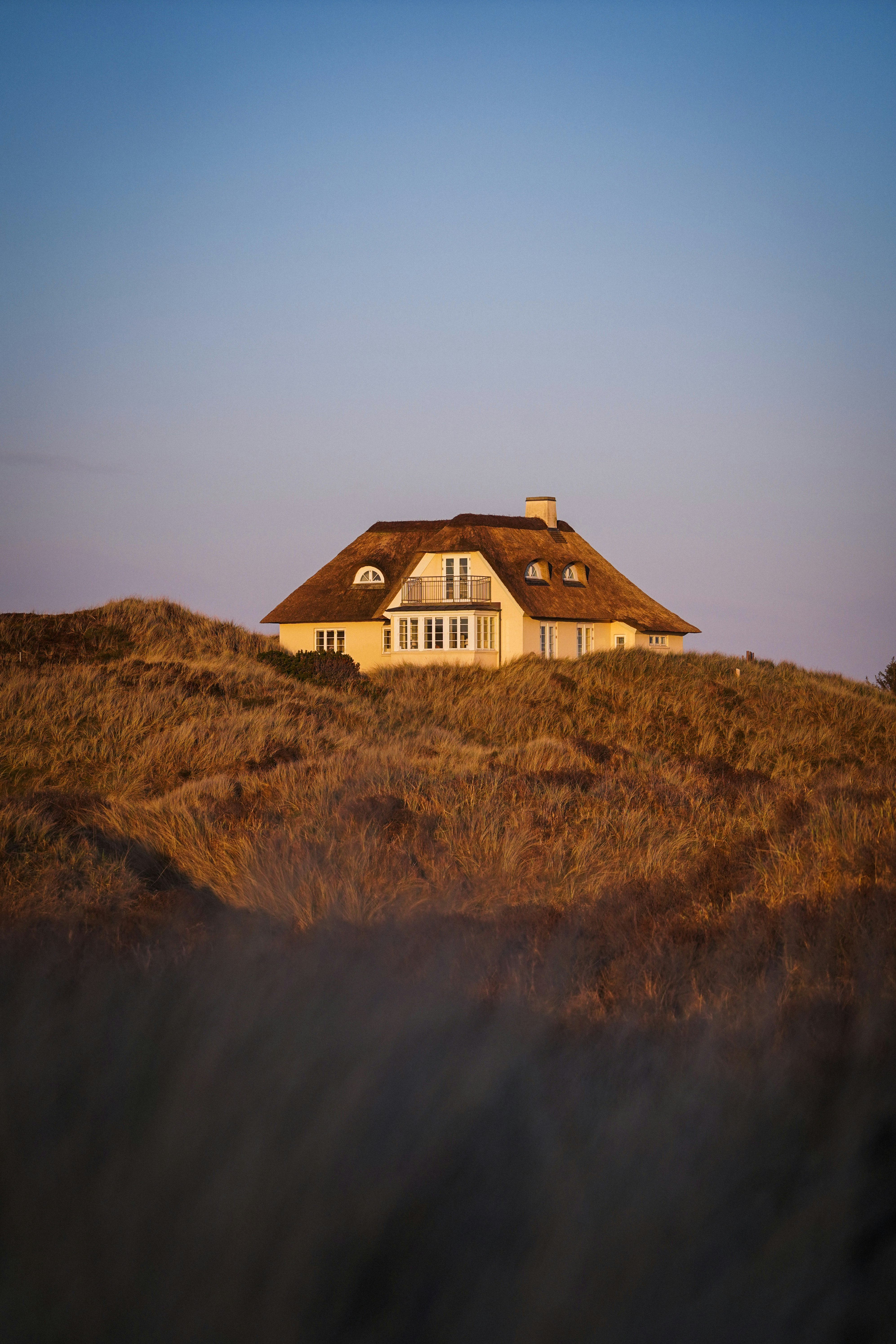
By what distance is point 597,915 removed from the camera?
27.3ft

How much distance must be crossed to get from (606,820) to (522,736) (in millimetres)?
14446

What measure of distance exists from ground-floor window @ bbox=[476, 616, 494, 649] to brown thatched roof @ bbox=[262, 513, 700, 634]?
56.4 inches

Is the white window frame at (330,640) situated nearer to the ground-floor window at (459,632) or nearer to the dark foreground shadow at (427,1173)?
the ground-floor window at (459,632)

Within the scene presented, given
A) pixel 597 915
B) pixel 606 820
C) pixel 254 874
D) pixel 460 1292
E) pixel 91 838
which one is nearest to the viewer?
pixel 460 1292

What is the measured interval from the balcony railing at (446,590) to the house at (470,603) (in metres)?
0.04

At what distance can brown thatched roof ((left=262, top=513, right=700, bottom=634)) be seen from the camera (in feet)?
132

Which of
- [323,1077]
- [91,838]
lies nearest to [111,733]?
[91,838]

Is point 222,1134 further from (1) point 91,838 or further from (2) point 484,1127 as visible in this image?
(1) point 91,838

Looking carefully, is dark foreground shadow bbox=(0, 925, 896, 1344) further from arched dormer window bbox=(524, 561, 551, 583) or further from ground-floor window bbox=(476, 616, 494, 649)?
arched dormer window bbox=(524, 561, 551, 583)

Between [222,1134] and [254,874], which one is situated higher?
[254,874]

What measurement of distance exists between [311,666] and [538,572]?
14090mm

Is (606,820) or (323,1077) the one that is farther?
(606,820)

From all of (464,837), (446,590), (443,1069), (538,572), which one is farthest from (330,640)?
(443,1069)

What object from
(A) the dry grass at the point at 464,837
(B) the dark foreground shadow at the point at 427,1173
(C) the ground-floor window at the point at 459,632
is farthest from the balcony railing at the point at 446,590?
(B) the dark foreground shadow at the point at 427,1173
